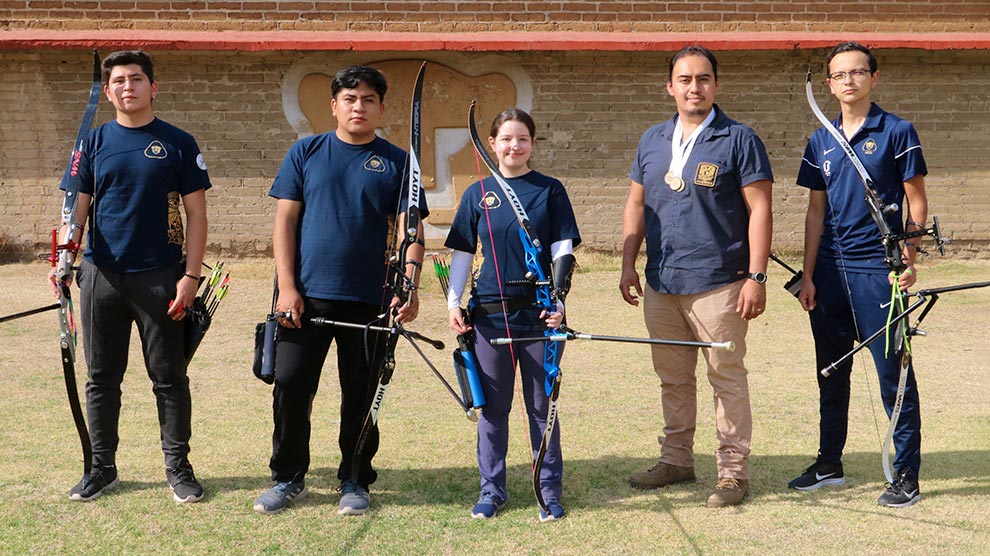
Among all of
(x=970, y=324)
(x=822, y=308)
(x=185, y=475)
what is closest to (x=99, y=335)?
(x=185, y=475)

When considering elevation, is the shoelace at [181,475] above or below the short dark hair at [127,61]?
below

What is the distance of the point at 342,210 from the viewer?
4055 mm

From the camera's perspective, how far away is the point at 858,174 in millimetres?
4203

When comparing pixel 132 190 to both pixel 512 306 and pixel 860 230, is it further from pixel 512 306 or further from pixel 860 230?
pixel 860 230

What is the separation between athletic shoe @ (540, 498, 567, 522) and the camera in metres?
4.02

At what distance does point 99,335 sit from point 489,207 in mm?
1749

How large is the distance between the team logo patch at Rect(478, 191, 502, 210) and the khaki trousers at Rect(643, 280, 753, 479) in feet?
2.85

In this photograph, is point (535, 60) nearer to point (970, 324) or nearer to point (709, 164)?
point (970, 324)

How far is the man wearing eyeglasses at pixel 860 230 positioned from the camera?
4199 mm

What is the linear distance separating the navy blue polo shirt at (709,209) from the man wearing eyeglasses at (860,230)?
1.21 ft

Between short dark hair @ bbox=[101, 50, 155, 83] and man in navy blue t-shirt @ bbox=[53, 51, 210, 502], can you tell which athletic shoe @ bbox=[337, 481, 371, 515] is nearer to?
man in navy blue t-shirt @ bbox=[53, 51, 210, 502]

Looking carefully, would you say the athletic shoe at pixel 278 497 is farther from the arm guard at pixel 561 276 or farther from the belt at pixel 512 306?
the arm guard at pixel 561 276

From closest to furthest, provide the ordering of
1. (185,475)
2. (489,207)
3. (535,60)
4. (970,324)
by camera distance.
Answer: (489,207), (185,475), (970,324), (535,60)

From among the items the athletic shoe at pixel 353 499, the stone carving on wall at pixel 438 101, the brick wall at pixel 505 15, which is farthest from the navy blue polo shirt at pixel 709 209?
the brick wall at pixel 505 15
